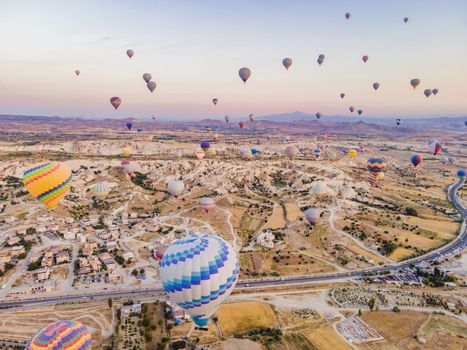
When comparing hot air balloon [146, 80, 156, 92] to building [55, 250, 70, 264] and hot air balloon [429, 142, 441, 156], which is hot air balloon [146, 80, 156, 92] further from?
hot air balloon [429, 142, 441, 156]

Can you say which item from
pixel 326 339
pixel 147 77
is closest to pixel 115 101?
pixel 147 77

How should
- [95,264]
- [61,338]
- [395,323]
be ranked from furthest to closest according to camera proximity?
[95,264]
[395,323]
[61,338]

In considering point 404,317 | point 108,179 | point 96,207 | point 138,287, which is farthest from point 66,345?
point 108,179

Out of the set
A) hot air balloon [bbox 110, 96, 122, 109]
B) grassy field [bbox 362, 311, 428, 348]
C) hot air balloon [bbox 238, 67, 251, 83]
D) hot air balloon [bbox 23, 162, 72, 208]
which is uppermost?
hot air balloon [bbox 238, 67, 251, 83]

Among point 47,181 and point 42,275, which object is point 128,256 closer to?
point 42,275

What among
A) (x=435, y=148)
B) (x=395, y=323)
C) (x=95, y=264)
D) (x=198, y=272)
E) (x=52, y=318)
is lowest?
(x=395, y=323)

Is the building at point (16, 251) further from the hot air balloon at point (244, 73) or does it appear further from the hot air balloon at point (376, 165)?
the hot air balloon at point (376, 165)

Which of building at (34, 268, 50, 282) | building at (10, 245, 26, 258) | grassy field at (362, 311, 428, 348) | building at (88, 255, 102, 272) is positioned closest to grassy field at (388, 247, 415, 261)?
grassy field at (362, 311, 428, 348)

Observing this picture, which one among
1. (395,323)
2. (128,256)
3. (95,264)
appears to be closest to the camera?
(395,323)
